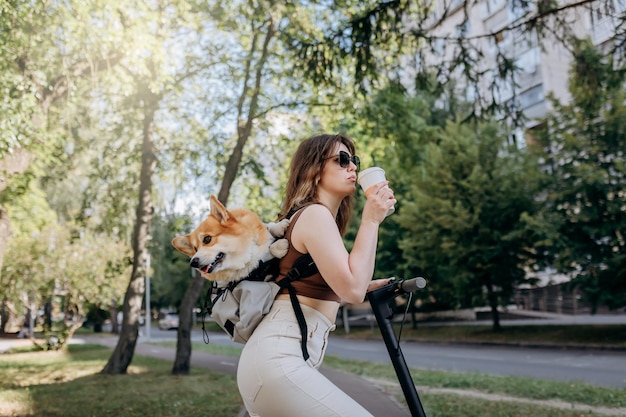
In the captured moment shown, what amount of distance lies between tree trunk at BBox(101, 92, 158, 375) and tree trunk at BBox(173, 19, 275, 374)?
1.18 meters

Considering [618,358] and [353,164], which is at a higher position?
[353,164]

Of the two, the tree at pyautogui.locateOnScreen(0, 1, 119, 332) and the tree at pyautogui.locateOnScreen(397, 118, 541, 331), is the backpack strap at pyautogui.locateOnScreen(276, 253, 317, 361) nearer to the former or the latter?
the tree at pyautogui.locateOnScreen(0, 1, 119, 332)

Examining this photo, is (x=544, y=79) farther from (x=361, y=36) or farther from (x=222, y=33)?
(x=361, y=36)

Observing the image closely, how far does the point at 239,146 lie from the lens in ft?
39.9

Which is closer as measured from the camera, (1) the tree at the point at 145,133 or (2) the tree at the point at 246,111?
(1) the tree at the point at 145,133

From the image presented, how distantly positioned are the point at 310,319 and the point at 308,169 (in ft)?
1.95

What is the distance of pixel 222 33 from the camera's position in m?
12.5

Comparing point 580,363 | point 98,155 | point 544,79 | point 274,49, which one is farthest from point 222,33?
point 544,79

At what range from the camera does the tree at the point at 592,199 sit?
18.3m

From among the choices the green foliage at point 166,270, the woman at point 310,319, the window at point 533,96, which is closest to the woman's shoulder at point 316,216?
the woman at point 310,319

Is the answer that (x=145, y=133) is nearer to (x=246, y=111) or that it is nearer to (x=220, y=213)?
(x=246, y=111)

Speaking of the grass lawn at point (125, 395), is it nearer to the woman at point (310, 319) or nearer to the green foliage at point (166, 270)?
the woman at point (310, 319)

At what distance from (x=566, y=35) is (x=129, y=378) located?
10.2m

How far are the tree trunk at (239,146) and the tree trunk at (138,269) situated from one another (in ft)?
3.86
